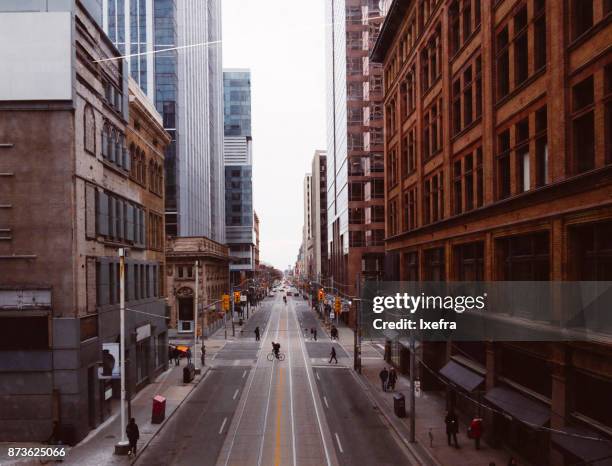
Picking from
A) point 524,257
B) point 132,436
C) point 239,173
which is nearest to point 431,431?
point 524,257

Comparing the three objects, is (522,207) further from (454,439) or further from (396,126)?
(396,126)

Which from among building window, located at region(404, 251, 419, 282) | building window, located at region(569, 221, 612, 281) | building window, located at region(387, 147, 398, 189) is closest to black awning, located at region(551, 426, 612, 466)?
building window, located at region(569, 221, 612, 281)

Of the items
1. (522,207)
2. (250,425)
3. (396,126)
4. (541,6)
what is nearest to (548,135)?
(522,207)

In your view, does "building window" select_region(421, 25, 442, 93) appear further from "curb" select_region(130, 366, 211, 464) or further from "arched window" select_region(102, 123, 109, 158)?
"curb" select_region(130, 366, 211, 464)

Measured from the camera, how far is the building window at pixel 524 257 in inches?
814

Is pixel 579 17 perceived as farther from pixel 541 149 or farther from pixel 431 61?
pixel 431 61

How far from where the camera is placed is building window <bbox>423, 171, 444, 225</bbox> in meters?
34.2

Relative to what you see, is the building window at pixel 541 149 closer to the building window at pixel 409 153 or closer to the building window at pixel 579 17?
the building window at pixel 579 17

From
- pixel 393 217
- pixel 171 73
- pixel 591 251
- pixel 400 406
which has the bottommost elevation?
pixel 400 406

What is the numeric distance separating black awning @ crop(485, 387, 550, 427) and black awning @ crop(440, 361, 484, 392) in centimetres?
141

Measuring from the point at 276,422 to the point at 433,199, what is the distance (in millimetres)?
16689

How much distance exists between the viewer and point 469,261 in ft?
95.4

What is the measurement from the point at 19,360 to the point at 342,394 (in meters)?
18.4

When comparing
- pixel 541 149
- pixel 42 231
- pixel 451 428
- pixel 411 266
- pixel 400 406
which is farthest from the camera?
pixel 411 266
